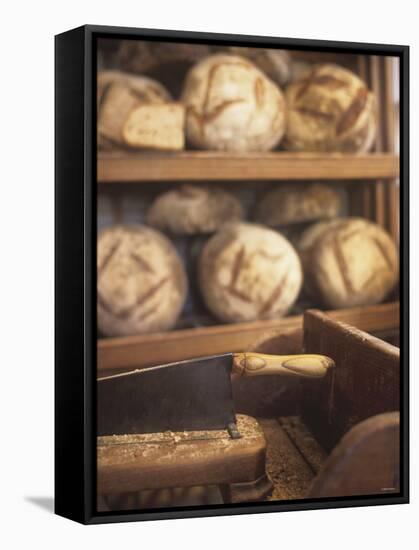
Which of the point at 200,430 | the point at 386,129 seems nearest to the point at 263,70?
the point at 386,129

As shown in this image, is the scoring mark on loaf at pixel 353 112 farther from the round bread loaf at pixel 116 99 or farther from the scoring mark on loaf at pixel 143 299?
the scoring mark on loaf at pixel 143 299

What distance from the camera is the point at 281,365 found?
3832 mm

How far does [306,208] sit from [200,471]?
858 millimetres

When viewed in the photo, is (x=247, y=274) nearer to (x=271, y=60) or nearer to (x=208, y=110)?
(x=208, y=110)

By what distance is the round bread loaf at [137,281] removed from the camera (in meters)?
3.62

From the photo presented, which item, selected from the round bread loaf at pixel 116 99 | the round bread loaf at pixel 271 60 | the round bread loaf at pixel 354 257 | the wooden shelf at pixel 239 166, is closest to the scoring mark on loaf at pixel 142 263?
the wooden shelf at pixel 239 166

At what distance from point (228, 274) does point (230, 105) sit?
492 millimetres

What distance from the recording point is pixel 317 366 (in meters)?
3.85

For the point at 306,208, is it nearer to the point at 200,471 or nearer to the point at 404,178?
the point at 404,178

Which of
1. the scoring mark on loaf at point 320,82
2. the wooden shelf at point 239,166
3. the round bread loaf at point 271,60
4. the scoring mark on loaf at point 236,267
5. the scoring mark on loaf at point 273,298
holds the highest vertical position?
the round bread loaf at point 271,60

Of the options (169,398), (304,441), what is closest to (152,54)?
(169,398)

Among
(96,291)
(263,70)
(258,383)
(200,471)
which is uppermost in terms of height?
(263,70)

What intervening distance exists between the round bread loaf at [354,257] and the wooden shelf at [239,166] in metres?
0.16

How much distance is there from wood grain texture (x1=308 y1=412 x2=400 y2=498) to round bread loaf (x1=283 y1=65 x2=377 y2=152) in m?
0.84
